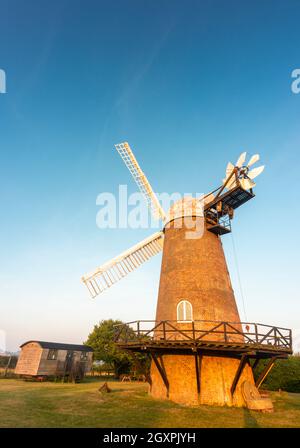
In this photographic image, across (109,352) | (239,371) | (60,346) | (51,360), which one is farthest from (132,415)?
(109,352)

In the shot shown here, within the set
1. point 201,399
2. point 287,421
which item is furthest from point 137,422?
point 287,421

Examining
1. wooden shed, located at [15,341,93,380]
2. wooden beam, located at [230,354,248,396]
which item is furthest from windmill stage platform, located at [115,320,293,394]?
wooden shed, located at [15,341,93,380]

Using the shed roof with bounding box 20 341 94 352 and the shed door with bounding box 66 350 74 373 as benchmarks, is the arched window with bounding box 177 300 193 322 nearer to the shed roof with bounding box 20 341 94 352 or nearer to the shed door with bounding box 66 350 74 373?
the shed roof with bounding box 20 341 94 352

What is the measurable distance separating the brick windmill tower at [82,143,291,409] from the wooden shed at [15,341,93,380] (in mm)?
15009

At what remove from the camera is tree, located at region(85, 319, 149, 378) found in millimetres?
33134

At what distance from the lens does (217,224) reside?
55.4 feet

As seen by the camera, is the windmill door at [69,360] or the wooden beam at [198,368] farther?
the windmill door at [69,360]

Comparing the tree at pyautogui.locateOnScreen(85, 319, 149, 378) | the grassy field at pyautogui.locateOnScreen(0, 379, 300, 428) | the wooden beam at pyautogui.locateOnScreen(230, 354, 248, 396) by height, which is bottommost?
the grassy field at pyautogui.locateOnScreen(0, 379, 300, 428)

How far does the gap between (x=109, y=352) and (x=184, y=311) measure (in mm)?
22726

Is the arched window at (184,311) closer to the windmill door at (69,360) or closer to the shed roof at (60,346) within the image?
the shed roof at (60,346)

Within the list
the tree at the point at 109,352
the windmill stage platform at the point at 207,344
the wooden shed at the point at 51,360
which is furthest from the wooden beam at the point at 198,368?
the tree at the point at 109,352

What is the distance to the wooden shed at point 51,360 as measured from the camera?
90.7 feet

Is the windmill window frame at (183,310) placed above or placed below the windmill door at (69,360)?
above
